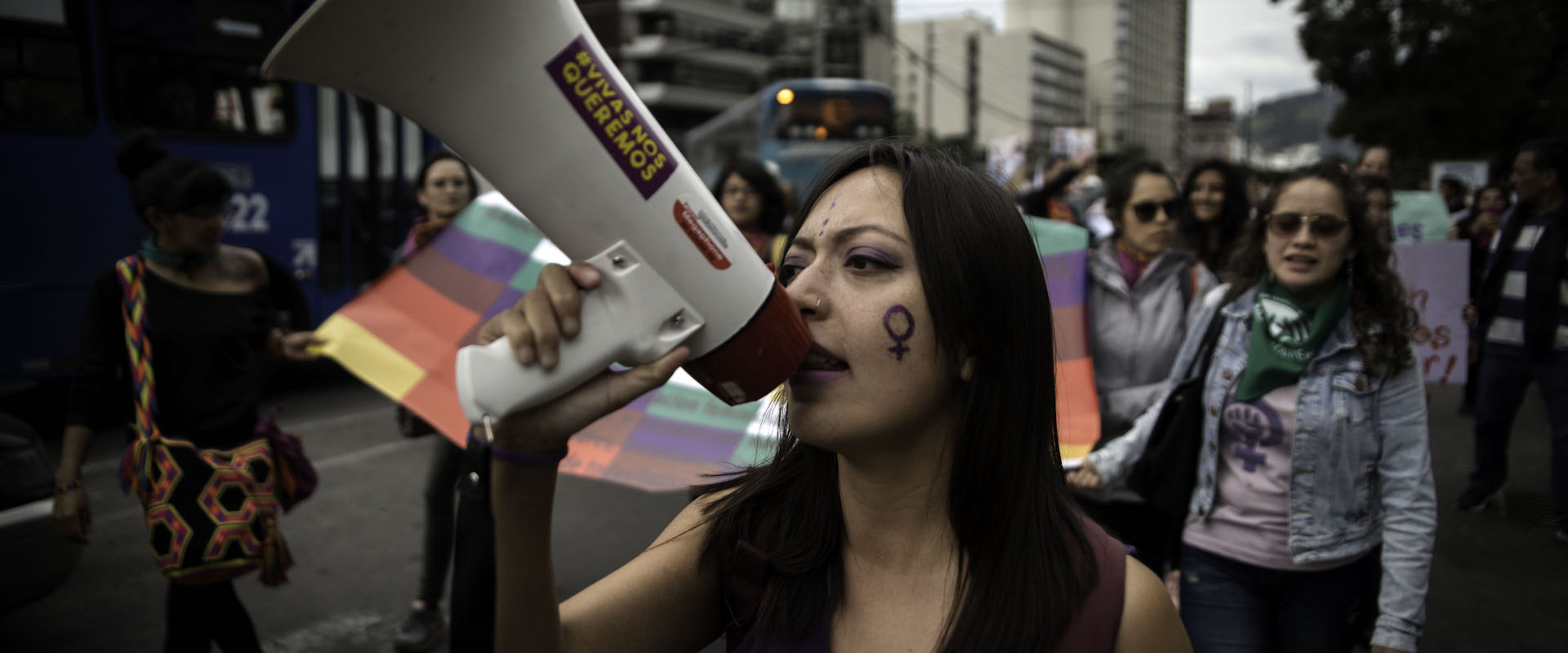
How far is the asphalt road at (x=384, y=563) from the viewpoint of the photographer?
4117mm

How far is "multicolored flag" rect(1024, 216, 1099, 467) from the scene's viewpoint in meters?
3.47

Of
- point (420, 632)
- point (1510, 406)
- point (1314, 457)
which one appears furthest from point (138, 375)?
point (1510, 406)

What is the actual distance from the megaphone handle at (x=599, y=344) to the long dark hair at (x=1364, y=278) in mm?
2083

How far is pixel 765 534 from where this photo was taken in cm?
158

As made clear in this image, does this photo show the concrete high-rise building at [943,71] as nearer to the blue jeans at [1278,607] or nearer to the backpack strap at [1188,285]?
the backpack strap at [1188,285]

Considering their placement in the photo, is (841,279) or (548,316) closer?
(548,316)

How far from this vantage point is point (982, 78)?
115 metres

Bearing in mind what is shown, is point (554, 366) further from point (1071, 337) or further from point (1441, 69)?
point (1441, 69)

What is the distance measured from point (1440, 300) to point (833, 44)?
54015 millimetres

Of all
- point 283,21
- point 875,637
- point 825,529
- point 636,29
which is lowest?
point 875,637

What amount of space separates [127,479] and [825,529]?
98.8 inches

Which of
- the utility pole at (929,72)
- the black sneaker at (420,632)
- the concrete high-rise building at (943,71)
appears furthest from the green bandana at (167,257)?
the concrete high-rise building at (943,71)

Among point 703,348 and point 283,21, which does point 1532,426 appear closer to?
point 703,348

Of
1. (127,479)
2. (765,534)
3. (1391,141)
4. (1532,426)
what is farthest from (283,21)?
(1391,141)
